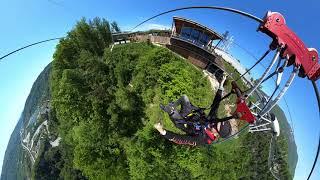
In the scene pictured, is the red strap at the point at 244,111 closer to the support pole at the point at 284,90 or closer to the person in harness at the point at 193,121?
the support pole at the point at 284,90

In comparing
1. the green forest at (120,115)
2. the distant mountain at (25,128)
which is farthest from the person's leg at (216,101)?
the distant mountain at (25,128)

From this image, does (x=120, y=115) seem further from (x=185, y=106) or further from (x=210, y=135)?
(x=210, y=135)

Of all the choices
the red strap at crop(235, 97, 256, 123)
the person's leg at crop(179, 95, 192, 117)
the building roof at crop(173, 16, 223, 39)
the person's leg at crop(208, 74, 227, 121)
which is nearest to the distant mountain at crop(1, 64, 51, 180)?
the building roof at crop(173, 16, 223, 39)

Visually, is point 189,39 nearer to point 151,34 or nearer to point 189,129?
point 151,34

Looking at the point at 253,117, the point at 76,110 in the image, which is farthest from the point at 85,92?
the point at 253,117

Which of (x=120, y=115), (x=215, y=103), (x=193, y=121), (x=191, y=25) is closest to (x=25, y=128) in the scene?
(x=120, y=115)

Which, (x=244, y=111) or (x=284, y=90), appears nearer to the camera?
(x=284, y=90)
